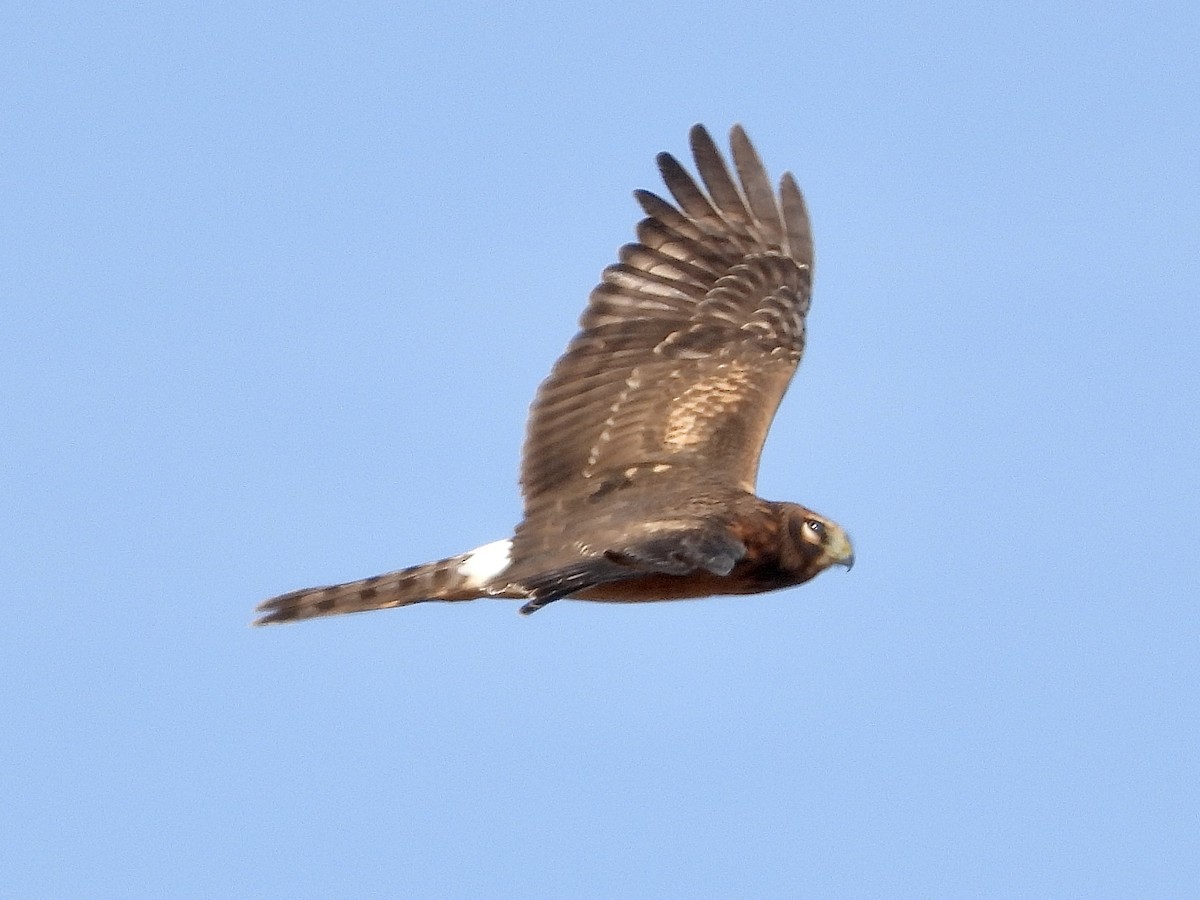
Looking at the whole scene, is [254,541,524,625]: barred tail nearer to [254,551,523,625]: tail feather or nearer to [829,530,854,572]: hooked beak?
[254,551,523,625]: tail feather

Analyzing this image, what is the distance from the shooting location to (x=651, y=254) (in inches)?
492

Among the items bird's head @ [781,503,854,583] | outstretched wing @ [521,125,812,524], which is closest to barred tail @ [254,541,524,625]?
outstretched wing @ [521,125,812,524]

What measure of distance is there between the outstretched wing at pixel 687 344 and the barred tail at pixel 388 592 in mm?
571

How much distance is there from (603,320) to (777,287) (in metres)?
1.18

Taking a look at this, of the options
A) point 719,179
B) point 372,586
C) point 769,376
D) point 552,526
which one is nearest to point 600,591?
point 552,526

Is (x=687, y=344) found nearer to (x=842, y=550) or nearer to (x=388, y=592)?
(x=842, y=550)

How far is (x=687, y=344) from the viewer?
12.2m

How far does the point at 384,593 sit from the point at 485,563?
575mm

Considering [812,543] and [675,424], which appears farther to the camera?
[675,424]

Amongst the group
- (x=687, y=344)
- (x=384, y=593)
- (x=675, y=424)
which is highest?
(x=687, y=344)

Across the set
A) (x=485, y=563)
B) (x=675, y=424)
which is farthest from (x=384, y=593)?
(x=675, y=424)

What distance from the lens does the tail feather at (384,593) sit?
36.5 feet

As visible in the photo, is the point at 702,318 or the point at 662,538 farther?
the point at 702,318

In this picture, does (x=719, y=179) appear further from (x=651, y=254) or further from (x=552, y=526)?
(x=552, y=526)
